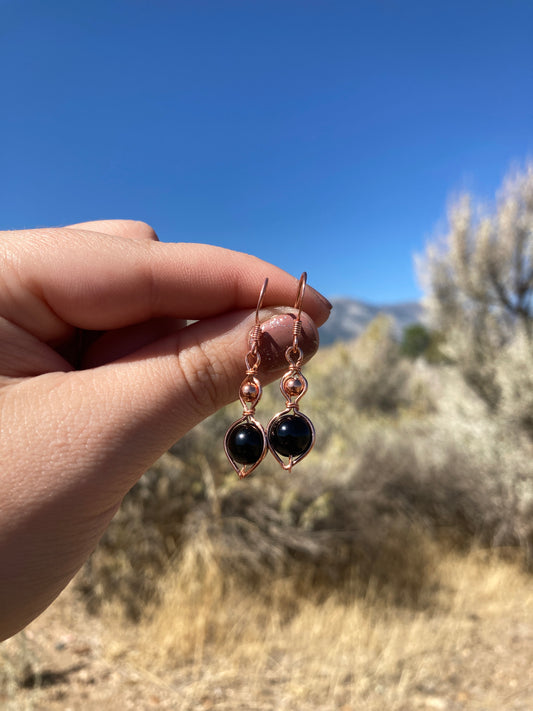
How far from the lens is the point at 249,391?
4.89ft

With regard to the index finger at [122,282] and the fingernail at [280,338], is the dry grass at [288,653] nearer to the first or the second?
the index finger at [122,282]

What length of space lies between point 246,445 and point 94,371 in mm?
488

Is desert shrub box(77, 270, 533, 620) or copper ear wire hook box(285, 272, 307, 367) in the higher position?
copper ear wire hook box(285, 272, 307, 367)

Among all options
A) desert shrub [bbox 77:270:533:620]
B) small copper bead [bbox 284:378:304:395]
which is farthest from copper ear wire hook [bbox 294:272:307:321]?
desert shrub [bbox 77:270:533:620]

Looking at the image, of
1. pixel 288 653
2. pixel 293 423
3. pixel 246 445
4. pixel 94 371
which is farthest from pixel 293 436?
pixel 288 653

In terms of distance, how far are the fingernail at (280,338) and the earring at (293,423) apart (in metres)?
0.02

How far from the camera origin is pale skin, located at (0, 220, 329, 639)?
1.27m

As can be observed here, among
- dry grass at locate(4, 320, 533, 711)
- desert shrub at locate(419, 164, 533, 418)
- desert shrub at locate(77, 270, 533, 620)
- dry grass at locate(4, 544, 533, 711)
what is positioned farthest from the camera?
Answer: desert shrub at locate(419, 164, 533, 418)

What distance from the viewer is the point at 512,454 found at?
6.35 m

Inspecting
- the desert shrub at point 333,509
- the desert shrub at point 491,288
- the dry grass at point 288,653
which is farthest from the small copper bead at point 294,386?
the desert shrub at point 491,288

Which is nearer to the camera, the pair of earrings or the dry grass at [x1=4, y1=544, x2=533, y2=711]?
the pair of earrings

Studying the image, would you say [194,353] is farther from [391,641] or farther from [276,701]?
[391,641]

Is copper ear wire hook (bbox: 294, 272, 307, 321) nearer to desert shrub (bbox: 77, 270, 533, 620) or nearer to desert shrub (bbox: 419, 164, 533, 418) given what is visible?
desert shrub (bbox: 77, 270, 533, 620)

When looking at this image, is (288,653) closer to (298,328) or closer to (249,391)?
(249,391)
